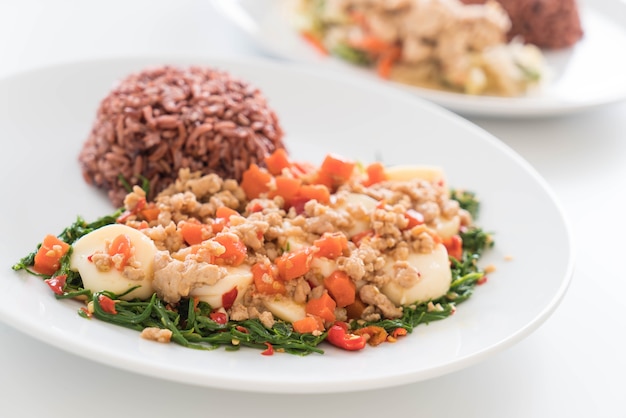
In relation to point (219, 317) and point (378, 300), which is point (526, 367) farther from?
point (219, 317)

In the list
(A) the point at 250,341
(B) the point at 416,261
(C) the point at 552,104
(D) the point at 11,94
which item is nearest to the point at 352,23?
(C) the point at 552,104

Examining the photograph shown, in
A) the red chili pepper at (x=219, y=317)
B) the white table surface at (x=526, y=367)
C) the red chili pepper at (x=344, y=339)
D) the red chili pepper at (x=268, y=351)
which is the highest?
the red chili pepper at (x=219, y=317)

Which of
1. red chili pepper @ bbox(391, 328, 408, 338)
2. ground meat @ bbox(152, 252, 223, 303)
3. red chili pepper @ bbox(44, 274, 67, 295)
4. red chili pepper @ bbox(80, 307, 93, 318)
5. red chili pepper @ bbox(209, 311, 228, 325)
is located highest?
ground meat @ bbox(152, 252, 223, 303)

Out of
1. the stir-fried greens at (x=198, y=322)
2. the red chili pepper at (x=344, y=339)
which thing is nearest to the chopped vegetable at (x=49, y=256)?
the stir-fried greens at (x=198, y=322)

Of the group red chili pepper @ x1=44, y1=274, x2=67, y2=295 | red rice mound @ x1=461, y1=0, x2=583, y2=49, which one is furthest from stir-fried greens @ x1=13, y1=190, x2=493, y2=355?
red rice mound @ x1=461, y1=0, x2=583, y2=49

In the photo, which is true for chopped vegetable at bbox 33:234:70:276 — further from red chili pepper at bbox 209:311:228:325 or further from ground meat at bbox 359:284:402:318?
ground meat at bbox 359:284:402:318

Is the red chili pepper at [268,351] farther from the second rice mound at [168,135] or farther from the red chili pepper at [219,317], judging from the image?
the second rice mound at [168,135]
